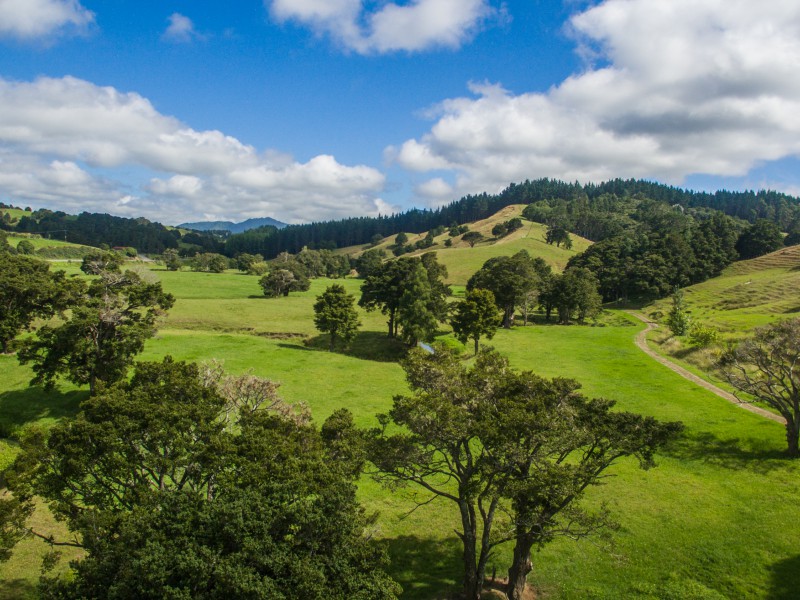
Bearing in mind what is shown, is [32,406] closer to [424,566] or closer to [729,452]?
[424,566]

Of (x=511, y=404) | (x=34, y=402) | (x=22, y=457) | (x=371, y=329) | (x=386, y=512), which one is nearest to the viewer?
(x=22, y=457)

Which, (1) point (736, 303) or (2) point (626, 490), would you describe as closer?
(2) point (626, 490)

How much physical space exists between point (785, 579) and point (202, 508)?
29.5 meters

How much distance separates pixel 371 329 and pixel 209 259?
390ft

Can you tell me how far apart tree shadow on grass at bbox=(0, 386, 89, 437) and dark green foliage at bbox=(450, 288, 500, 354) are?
4864cm

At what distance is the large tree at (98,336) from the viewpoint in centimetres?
3947

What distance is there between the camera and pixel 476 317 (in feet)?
224

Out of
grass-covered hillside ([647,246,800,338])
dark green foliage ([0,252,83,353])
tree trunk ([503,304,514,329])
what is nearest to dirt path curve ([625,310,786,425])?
grass-covered hillside ([647,246,800,338])

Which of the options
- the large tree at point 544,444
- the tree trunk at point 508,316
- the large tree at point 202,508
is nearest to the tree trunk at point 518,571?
the large tree at point 544,444

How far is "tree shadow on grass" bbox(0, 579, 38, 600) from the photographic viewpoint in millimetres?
21545

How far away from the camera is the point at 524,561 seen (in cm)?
2217

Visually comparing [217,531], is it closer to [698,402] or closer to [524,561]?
[524,561]

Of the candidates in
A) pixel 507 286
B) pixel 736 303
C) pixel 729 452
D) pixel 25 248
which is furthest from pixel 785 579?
pixel 25 248

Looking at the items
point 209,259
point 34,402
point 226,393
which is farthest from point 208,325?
point 209,259
